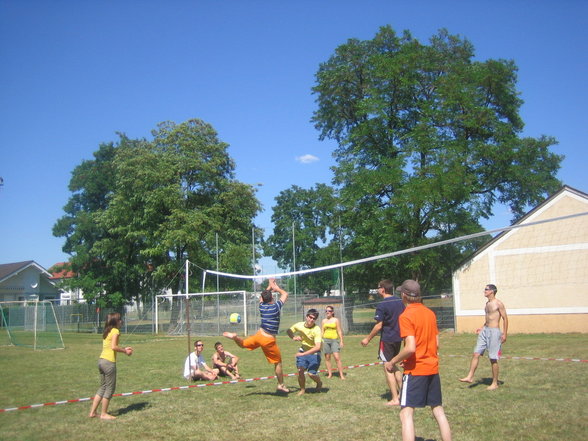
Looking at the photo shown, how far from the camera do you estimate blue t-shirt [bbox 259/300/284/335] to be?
9.50 meters

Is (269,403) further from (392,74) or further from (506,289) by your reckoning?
(392,74)

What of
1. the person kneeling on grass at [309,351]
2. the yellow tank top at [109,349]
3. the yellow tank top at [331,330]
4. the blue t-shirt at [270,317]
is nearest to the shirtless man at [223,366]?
the yellow tank top at [331,330]

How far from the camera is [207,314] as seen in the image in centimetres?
3167

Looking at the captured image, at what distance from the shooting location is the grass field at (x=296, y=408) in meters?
7.22

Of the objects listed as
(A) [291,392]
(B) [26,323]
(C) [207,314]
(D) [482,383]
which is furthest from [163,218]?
(D) [482,383]

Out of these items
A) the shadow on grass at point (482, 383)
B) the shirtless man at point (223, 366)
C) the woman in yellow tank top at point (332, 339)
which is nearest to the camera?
the shadow on grass at point (482, 383)

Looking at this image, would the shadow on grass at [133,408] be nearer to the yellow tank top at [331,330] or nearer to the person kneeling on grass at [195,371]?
the person kneeling on grass at [195,371]

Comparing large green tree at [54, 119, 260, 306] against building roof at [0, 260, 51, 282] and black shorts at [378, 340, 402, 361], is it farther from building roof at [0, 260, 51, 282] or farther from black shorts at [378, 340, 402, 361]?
black shorts at [378, 340, 402, 361]

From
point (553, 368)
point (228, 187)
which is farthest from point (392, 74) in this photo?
point (553, 368)

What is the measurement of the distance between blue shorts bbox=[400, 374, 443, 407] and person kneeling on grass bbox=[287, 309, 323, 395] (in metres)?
4.41

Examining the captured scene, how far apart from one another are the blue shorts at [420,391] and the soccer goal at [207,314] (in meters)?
24.1

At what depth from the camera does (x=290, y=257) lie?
66.2 m

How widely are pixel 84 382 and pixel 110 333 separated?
4803 mm

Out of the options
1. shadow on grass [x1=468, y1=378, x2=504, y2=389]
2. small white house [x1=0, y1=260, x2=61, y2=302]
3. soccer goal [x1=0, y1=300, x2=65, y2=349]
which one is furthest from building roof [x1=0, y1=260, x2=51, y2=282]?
shadow on grass [x1=468, y1=378, x2=504, y2=389]
